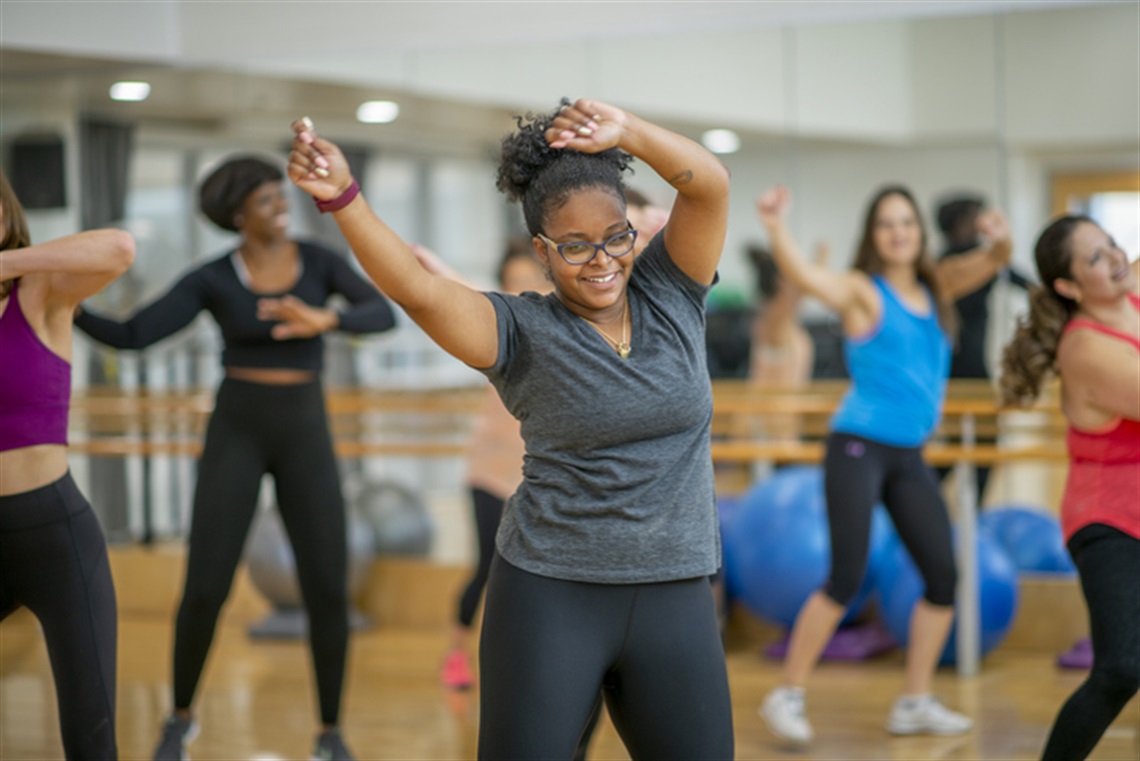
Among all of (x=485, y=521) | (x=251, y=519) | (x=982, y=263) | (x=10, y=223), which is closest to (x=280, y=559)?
(x=485, y=521)

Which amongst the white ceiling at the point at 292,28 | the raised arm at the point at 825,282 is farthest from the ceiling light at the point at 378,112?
the raised arm at the point at 825,282

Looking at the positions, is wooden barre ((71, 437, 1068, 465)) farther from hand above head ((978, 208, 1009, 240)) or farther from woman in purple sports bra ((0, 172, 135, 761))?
woman in purple sports bra ((0, 172, 135, 761))

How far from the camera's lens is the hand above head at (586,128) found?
2.02 metres

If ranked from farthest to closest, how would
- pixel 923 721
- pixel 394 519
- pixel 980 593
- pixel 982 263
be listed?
pixel 394 519
pixel 980 593
pixel 982 263
pixel 923 721

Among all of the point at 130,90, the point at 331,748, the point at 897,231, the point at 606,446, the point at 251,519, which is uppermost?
the point at 130,90

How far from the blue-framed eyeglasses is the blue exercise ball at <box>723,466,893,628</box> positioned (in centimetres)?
296

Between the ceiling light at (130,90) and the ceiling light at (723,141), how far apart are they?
8.54ft

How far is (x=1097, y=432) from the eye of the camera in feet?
9.95

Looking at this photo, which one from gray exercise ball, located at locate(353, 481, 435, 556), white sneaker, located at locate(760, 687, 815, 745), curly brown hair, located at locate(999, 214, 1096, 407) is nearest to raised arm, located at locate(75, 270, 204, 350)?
white sneaker, located at locate(760, 687, 815, 745)

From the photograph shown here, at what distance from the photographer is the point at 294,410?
3.72 m

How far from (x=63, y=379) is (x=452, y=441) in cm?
343

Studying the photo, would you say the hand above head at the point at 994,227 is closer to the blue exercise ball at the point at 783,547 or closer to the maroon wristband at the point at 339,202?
the blue exercise ball at the point at 783,547

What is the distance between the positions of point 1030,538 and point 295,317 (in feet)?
10.5

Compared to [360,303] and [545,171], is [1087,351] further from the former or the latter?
[360,303]
